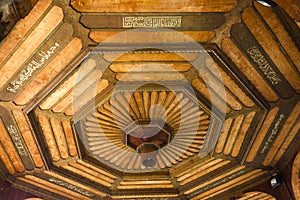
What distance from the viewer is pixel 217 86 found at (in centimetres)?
609

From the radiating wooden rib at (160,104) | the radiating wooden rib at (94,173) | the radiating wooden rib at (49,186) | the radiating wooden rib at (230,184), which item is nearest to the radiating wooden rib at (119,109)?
the radiating wooden rib at (160,104)

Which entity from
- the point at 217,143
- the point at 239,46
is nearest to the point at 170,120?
the point at 217,143

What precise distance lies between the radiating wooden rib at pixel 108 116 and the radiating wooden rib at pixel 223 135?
80.7 inches

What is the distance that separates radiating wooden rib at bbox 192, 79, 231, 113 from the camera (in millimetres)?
6197

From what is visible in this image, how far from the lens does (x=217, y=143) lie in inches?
297

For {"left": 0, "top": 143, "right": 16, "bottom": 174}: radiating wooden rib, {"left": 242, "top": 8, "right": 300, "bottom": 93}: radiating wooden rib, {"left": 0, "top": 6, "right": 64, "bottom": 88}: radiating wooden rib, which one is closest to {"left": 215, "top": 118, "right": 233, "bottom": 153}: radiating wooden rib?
{"left": 242, "top": 8, "right": 300, "bottom": 93}: radiating wooden rib

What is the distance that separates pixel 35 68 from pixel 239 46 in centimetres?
321

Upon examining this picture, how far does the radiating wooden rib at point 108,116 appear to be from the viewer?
22.3ft

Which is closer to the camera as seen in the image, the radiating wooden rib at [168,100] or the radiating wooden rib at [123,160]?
the radiating wooden rib at [168,100]

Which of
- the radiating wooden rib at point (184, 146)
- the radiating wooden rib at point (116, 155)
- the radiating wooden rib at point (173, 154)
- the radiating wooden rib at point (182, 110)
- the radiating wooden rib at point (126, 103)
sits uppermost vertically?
the radiating wooden rib at point (182, 110)

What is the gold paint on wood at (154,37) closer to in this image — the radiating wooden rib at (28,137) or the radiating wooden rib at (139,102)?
the radiating wooden rib at (139,102)

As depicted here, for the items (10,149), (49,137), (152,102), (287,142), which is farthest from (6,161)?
(287,142)

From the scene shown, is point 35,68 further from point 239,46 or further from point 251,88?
point 251,88

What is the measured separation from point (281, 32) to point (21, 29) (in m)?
3.73
